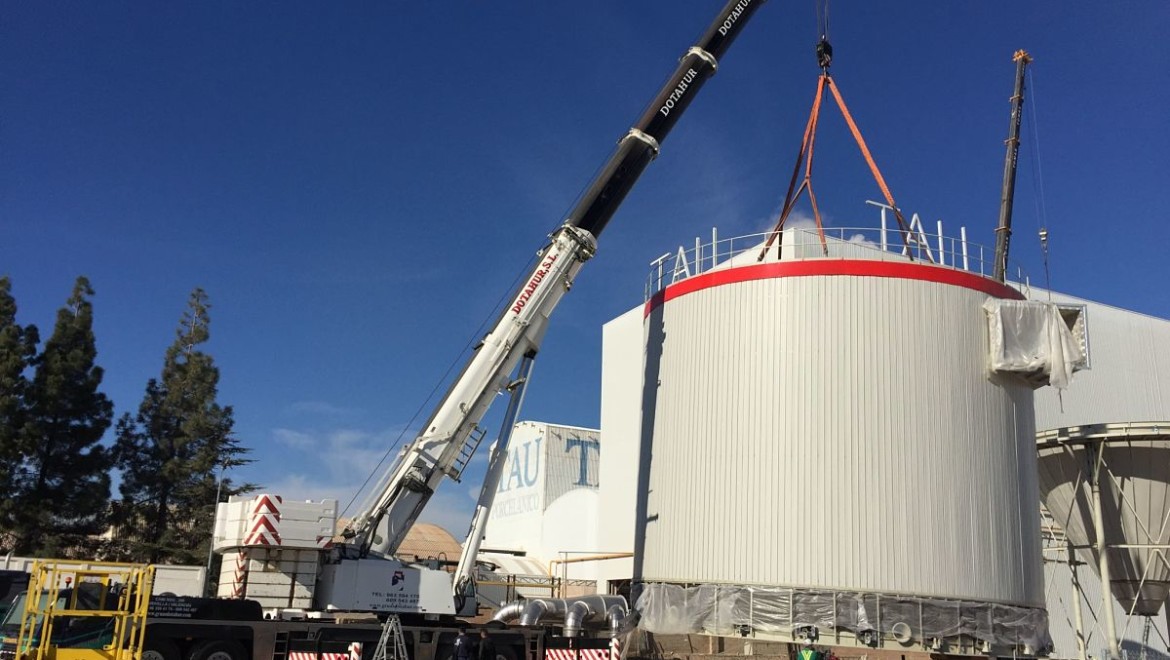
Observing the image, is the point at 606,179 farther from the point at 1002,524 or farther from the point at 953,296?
the point at 1002,524

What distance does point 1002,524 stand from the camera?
22.1 meters

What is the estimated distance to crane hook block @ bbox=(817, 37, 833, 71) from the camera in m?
27.1

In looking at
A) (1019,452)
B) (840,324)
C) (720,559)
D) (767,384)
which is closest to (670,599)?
(720,559)

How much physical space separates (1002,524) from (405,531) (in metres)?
13.9

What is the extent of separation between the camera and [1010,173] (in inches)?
1503

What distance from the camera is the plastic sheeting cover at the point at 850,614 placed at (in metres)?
20.8

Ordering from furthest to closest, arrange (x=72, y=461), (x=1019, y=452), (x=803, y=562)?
1. (x=72, y=461)
2. (x=1019, y=452)
3. (x=803, y=562)

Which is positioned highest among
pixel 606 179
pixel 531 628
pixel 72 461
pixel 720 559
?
pixel 606 179

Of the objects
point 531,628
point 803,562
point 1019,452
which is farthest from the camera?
point 1019,452

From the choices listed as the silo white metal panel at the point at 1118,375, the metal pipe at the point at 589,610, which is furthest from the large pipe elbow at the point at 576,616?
the silo white metal panel at the point at 1118,375

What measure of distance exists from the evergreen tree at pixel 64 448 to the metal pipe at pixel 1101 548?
3593 cm

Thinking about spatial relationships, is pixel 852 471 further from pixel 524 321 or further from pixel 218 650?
pixel 218 650

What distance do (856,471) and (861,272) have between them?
4848 millimetres

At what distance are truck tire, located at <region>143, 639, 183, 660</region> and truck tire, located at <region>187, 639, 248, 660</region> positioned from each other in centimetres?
24
